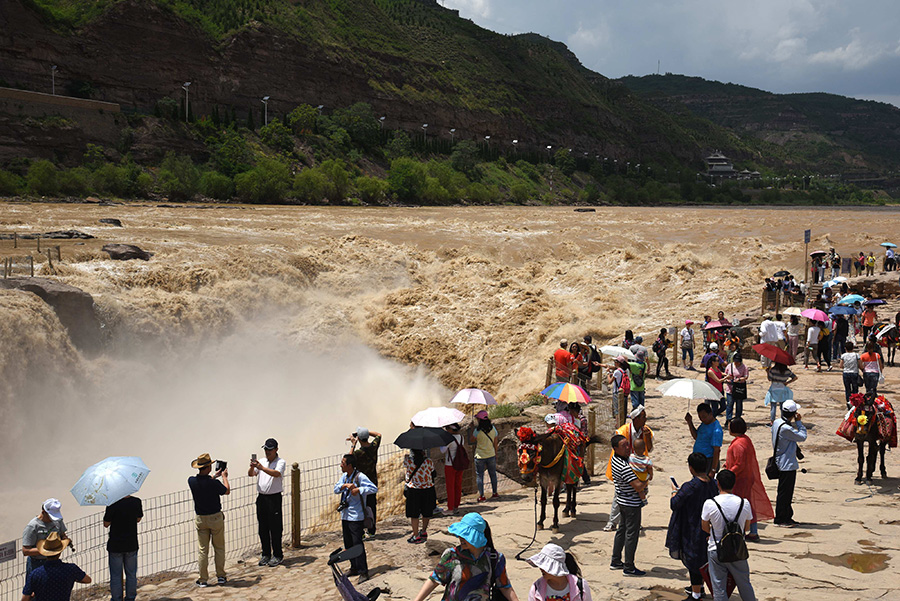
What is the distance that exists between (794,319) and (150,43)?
93549 mm

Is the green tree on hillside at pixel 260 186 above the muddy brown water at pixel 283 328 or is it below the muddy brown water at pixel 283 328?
above

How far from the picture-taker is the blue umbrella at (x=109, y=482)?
283 inches

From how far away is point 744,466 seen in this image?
298 inches

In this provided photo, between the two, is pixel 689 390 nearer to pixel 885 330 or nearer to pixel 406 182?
pixel 885 330

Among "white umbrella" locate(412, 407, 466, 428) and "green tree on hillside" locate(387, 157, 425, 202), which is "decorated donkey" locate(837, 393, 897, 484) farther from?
"green tree on hillside" locate(387, 157, 425, 202)

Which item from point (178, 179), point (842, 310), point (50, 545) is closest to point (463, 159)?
point (178, 179)

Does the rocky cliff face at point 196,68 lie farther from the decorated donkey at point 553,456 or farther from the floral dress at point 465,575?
the floral dress at point 465,575

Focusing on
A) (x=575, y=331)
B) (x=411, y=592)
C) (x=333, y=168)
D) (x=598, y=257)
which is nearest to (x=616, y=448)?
(x=411, y=592)

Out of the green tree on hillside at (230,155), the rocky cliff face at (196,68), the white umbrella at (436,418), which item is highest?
the rocky cliff face at (196,68)

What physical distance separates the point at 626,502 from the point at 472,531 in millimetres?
2674

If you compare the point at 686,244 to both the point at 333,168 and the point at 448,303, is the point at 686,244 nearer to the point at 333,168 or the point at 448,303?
the point at 448,303

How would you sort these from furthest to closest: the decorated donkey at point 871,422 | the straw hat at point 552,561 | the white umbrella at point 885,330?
the white umbrella at point 885,330
the decorated donkey at point 871,422
the straw hat at point 552,561

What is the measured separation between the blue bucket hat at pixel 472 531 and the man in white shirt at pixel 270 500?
3.99 meters

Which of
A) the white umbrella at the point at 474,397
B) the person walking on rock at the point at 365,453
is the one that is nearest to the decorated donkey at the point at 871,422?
the white umbrella at the point at 474,397
